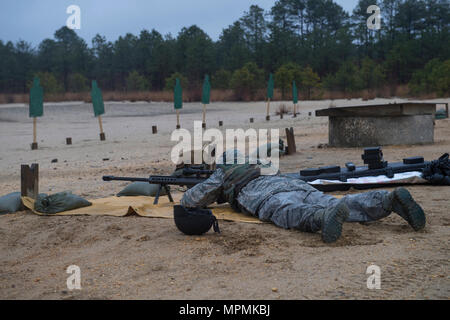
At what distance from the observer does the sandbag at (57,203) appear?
18.3ft

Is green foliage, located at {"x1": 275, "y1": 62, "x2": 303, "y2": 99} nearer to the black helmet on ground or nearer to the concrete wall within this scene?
the concrete wall

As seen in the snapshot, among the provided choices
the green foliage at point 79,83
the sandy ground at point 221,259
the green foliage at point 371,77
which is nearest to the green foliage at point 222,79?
the green foliage at point 371,77

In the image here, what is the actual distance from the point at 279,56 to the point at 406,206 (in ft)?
158

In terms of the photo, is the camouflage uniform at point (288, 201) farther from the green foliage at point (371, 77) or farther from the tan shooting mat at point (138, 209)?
the green foliage at point (371, 77)

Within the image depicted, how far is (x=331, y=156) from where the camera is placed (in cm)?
991

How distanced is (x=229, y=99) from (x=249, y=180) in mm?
35504

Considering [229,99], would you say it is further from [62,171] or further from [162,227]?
[162,227]

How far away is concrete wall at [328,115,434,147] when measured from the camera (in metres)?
10.9

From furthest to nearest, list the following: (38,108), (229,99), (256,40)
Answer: (256,40) < (229,99) < (38,108)

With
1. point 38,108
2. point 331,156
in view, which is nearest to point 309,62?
point 38,108

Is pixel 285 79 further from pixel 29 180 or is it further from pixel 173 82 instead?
pixel 29 180

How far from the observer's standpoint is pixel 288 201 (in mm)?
4426

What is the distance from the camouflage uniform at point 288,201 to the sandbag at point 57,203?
1.60 m

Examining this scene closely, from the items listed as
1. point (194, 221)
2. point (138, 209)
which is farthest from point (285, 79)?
point (194, 221)
